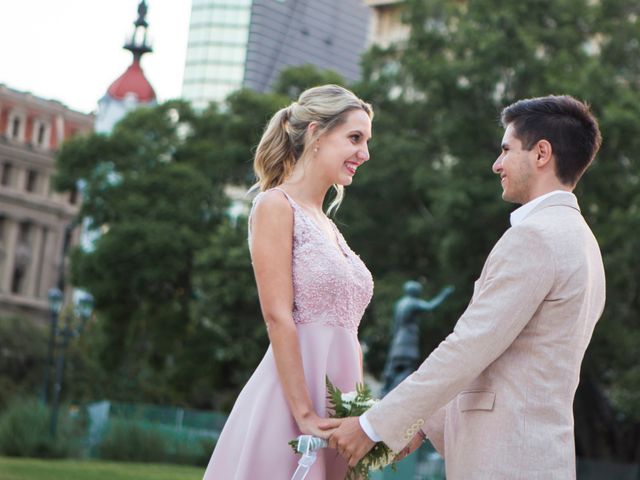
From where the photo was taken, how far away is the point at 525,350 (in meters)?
4.22

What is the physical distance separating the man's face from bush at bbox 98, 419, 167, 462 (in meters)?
20.8

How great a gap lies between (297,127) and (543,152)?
1039 millimetres

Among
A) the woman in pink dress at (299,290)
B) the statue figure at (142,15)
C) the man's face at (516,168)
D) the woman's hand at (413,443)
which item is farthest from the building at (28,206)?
the man's face at (516,168)

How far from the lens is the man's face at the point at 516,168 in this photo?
14.6 feet

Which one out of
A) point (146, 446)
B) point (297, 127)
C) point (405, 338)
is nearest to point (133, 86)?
point (146, 446)

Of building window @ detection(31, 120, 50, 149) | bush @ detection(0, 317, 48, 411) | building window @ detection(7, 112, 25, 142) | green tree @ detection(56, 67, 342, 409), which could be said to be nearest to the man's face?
green tree @ detection(56, 67, 342, 409)

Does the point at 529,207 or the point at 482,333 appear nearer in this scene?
the point at 482,333

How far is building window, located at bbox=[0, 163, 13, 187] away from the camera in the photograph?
84500 millimetres

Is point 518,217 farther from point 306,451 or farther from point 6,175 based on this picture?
point 6,175

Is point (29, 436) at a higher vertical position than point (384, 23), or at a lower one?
lower

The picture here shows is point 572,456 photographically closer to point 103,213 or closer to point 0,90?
point 103,213

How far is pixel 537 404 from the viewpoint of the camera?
13.6ft

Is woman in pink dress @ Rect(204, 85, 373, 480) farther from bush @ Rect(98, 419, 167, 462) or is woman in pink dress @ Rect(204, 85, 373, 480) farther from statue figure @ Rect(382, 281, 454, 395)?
bush @ Rect(98, 419, 167, 462)

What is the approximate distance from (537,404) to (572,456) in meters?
0.23
